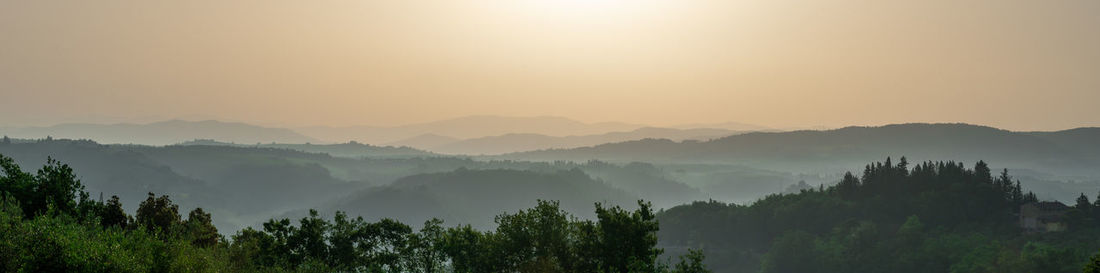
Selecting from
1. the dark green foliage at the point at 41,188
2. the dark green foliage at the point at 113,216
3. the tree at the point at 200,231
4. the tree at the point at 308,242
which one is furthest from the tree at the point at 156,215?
the tree at the point at 308,242

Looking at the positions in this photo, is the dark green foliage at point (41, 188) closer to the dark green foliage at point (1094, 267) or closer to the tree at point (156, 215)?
the tree at point (156, 215)

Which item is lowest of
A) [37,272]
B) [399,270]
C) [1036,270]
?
[1036,270]

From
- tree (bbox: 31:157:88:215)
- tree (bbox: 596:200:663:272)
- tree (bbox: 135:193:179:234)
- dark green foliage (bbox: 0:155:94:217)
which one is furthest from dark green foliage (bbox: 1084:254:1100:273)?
tree (bbox: 31:157:88:215)

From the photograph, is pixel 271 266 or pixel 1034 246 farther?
pixel 1034 246

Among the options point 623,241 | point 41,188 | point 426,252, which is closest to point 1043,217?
point 623,241

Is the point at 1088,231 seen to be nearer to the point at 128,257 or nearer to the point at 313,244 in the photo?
the point at 313,244

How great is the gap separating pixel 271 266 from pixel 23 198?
17.6 metres

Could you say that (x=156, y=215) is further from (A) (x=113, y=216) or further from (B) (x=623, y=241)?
(B) (x=623, y=241)

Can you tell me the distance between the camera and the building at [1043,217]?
186 meters

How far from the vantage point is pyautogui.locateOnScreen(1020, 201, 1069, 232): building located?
186 metres

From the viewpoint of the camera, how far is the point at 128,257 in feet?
104

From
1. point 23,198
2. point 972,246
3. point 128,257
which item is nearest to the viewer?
point 128,257

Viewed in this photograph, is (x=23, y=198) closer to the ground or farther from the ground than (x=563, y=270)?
farther from the ground

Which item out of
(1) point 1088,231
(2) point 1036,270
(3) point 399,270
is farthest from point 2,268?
(1) point 1088,231
